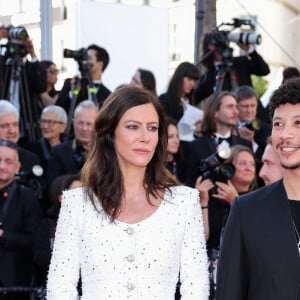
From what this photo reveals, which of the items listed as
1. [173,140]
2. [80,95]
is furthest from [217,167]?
[80,95]

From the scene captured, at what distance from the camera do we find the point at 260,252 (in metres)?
3.36

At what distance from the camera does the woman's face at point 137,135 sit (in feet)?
12.4

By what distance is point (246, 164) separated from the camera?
277 inches

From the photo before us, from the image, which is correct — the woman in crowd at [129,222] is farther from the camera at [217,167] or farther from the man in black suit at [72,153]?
the man in black suit at [72,153]

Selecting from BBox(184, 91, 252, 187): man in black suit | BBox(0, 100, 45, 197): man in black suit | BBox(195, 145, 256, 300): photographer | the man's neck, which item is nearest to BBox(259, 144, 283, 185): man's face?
BBox(195, 145, 256, 300): photographer

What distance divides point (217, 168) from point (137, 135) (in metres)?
2.98

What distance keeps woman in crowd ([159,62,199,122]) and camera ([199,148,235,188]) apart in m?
1.69

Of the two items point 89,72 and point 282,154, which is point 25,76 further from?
point 282,154

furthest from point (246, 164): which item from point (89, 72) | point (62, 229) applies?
point (62, 229)

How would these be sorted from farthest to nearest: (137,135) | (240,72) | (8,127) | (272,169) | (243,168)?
1. (240,72)
2. (8,127)
3. (243,168)
4. (272,169)
5. (137,135)

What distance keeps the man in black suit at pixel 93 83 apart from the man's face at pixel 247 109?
1400 millimetres

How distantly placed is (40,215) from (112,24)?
4.16m

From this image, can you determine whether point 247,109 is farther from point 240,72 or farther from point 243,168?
point 243,168

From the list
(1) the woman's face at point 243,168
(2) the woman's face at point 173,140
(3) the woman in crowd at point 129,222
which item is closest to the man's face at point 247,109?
(2) the woman's face at point 173,140
